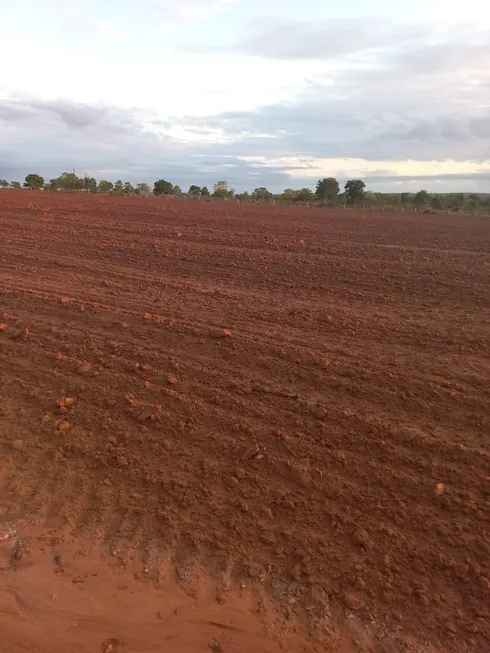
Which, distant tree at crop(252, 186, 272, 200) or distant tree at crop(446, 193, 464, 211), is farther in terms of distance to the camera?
distant tree at crop(252, 186, 272, 200)

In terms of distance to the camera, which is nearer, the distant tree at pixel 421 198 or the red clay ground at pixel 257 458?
the red clay ground at pixel 257 458

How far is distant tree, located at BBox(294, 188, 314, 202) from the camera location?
43031 millimetres

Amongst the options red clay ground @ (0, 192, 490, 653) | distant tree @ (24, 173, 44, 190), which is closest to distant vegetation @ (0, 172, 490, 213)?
distant tree @ (24, 173, 44, 190)

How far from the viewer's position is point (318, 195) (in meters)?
44.9

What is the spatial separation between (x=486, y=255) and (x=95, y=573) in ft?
37.5

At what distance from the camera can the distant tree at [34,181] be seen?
48.8m

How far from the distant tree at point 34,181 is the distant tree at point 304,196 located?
78.1 feet

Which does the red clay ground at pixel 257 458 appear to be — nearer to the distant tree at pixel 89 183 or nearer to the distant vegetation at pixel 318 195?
the distant vegetation at pixel 318 195

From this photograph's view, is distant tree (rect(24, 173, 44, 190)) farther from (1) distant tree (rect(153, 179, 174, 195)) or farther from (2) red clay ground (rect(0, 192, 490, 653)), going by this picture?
(2) red clay ground (rect(0, 192, 490, 653))

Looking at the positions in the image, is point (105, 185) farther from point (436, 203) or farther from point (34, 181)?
point (436, 203)

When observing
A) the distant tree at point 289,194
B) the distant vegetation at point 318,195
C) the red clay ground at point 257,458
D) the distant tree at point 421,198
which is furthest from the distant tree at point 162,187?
the red clay ground at point 257,458

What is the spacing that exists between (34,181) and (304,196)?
82.4 feet

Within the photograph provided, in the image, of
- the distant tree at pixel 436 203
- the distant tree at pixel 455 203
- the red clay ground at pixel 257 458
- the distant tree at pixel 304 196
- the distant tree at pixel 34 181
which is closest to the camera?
the red clay ground at pixel 257 458

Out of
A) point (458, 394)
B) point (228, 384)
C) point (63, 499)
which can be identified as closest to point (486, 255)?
point (458, 394)
